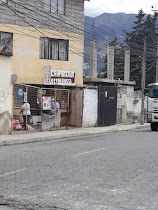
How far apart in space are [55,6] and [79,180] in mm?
18135

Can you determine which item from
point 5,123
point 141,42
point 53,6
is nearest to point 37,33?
point 53,6

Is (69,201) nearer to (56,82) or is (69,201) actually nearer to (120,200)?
(120,200)

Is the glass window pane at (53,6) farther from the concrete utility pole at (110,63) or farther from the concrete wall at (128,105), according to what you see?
the concrete utility pole at (110,63)

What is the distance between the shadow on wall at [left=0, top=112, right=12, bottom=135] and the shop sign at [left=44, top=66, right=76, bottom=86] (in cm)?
745

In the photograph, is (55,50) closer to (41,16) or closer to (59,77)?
(59,77)

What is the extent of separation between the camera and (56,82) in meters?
23.1

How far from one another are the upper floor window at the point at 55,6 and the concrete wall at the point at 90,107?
5.85 metres

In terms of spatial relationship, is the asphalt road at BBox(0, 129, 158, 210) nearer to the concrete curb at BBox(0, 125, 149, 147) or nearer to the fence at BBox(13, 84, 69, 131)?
the concrete curb at BBox(0, 125, 149, 147)

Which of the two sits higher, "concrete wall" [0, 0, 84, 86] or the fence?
"concrete wall" [0, 0, 84, 86]

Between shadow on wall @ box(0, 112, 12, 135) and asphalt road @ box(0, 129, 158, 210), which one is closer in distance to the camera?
asphalt road @ box(0, 129, 158, 210)

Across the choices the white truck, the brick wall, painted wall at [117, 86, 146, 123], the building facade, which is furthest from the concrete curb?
the brick wall

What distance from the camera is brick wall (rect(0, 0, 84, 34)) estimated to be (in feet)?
69.4

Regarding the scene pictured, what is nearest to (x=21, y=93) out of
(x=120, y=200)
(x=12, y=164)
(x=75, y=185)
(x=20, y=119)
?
(x=20, y=119)

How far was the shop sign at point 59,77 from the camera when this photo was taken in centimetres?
2273
